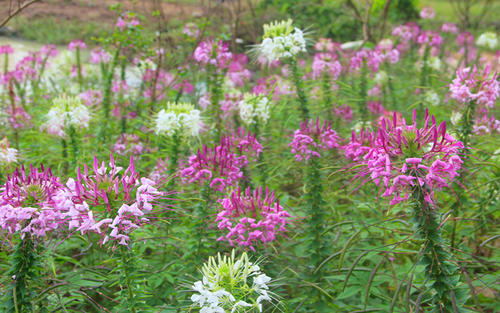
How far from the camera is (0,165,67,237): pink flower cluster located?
50.9 inches

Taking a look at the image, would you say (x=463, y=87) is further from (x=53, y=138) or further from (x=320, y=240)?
(x=53, y=138)

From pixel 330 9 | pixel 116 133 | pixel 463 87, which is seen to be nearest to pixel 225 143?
pixel 463 87

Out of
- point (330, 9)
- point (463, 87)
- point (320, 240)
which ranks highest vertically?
point (330, 9)

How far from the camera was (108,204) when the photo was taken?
123 centimetres

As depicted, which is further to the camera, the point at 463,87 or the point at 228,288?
the point at 463,87

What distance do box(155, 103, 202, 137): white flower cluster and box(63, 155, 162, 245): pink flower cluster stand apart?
1071 mm

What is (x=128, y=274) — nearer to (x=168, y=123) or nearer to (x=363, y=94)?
(x=168, y=123)

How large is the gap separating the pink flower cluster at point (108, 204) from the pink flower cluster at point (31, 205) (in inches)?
2.4

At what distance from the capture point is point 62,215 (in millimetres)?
1255

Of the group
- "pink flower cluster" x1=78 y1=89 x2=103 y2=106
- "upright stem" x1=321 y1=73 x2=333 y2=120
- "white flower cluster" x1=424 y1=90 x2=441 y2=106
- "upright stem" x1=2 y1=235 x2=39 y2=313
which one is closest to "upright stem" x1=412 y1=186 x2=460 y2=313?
"upright stem" x1=2 y1=235 x2=39 y2=313

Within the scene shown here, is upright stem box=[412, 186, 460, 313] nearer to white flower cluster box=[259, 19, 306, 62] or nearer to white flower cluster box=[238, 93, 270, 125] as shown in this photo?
white flower cluster box=[259, 19, 306, 62]

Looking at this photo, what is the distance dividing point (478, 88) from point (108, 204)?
5.94 ft

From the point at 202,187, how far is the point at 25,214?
86cm

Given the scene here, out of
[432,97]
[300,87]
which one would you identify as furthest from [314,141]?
[432,97]
